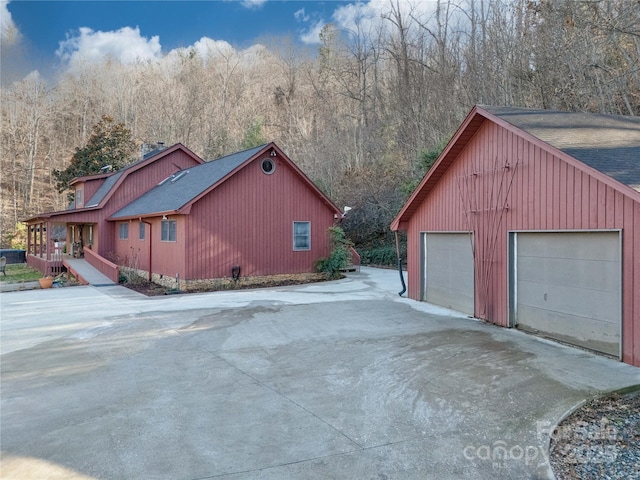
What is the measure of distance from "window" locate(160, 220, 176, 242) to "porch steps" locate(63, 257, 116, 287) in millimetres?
2781

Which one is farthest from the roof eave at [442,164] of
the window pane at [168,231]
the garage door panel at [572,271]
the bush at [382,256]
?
the bush at [382,256]

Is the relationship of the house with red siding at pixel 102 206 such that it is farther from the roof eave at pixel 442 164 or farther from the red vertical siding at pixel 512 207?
the red vertical siding at pixel 512 207

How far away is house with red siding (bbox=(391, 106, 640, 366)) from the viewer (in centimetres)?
650

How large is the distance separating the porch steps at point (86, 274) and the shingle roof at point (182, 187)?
2532 millimetres

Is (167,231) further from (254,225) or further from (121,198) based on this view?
(121,198)

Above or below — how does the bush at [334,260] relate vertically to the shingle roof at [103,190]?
below

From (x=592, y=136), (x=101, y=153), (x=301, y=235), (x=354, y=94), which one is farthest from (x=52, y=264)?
(x=354, y=94)

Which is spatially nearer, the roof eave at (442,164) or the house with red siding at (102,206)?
the roof eave at (442,164)

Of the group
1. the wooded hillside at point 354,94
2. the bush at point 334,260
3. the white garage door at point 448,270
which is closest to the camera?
the white garage door at point 448,270

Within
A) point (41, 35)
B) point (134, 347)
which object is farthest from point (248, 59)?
point (134, 347)

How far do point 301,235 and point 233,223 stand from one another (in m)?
2.77

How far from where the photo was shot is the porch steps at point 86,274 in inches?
651

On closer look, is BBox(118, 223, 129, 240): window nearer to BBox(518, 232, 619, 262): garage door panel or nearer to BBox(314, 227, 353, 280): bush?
BBox(314, 227, 353, 280): bush

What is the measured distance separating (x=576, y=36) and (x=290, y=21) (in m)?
26.2
